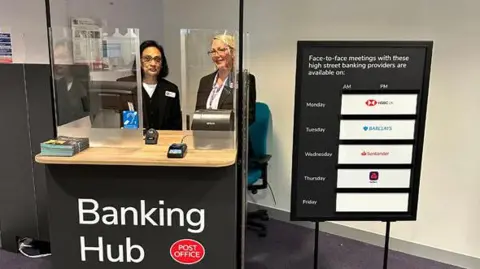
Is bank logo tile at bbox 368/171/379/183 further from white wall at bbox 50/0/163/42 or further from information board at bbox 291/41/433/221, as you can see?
white wall at bbox 50/0/163/42

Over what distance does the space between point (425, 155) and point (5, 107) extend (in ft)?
9.66

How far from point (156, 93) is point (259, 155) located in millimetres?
1019

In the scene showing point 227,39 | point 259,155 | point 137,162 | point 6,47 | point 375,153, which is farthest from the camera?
point 259,155

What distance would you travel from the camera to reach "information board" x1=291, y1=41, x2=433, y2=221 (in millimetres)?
2084

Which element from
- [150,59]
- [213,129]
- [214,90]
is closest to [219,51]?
[214,90]

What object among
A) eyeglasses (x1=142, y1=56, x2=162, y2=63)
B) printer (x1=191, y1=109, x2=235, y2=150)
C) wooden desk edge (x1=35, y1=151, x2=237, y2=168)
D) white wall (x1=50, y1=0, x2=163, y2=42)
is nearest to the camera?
wooden desk edge (x1=35, y1=151, x2=237, y2=168)

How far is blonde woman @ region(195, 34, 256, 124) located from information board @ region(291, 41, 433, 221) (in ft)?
1.19

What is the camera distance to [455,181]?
9.73 feet

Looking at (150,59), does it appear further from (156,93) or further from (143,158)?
(143,158)

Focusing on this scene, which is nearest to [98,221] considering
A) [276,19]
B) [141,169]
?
[141,169]

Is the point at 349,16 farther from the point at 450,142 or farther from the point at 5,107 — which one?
the point at 5,107

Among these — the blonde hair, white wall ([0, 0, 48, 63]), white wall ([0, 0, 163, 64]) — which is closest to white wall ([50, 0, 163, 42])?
white wall ([0, 0, 163, 64])

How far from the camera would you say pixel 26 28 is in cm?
313

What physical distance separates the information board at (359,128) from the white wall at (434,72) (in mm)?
940
